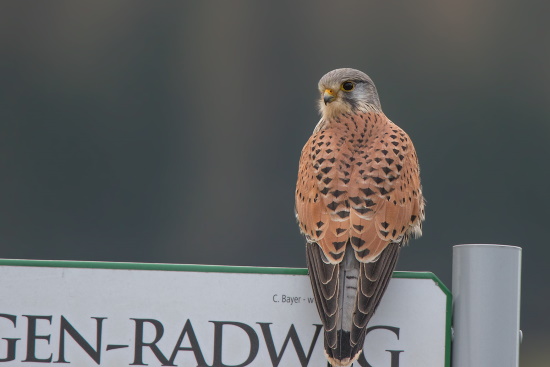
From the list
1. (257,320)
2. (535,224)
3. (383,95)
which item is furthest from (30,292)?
(535,224)

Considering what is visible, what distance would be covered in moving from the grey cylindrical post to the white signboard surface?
0.27ft

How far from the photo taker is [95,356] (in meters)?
2.35

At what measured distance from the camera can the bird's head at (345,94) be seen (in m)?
3.50

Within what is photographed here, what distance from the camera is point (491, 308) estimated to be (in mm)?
2213

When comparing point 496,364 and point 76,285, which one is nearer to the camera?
point 496,364

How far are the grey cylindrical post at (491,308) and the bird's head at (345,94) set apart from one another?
131cm

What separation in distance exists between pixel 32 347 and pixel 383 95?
11.6ft

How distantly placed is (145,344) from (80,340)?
0.16 meters

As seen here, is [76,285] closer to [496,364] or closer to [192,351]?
[192,351]

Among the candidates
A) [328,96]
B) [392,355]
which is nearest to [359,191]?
[392,355]

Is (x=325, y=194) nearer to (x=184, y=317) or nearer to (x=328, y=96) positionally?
(x=184, y=317)

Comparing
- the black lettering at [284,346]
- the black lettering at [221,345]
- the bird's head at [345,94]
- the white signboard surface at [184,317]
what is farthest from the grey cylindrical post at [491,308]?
the bird's head at [345,94]

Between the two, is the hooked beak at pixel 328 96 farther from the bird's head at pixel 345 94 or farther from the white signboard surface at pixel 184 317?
the white signboard surface at pixel 184 317

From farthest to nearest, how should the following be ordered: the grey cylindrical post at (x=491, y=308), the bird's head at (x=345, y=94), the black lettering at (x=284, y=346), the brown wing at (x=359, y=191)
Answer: the bird's head at (x=345, y=94), the brown wing at (x=359, y=191), the black lettering at (x=284, y=346), the grey cylindrical post at (x=491, y=308)
